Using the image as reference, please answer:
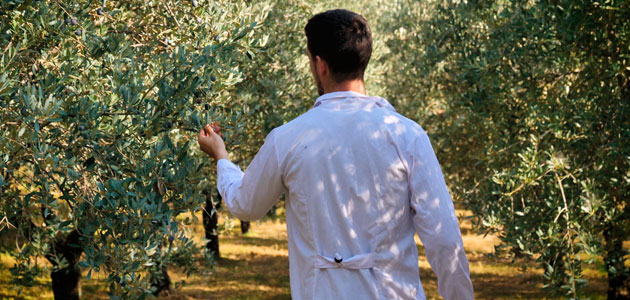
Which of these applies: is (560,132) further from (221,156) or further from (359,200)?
(359,200)

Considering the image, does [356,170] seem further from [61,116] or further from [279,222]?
[279,222]

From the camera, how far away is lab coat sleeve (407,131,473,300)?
272cm

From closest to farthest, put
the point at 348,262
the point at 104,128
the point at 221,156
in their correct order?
the point at 348,262 → the point at 221,156 → the point at 104,128

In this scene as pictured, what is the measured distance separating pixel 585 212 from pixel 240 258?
17101 mm

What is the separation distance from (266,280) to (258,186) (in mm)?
16991

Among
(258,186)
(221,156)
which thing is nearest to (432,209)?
(258,186)

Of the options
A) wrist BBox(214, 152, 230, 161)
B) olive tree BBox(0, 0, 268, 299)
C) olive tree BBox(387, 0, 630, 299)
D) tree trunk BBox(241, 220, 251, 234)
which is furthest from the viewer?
tree trunk BBox(241, 220, 251, 234)

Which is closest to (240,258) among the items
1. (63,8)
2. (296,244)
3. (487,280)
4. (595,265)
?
(487,280)

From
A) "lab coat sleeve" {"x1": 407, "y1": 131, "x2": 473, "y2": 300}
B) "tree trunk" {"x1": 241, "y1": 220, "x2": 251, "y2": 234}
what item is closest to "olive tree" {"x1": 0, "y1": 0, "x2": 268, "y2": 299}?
"lab coat sleeve" {"x1": 407, "y1": 131, "x2": 473, "y2": 300}

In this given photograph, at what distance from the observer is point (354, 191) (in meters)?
2.71

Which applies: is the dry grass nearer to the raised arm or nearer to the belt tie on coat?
the raised arm

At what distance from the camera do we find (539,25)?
827 cm

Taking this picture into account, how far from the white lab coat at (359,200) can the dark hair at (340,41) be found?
0.58 feet

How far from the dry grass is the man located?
1091cm
